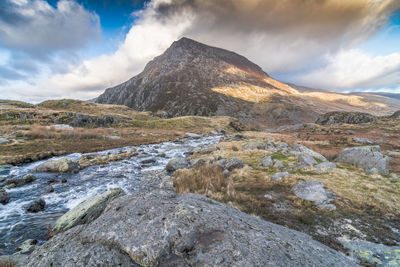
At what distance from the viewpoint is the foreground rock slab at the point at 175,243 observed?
3.34 m

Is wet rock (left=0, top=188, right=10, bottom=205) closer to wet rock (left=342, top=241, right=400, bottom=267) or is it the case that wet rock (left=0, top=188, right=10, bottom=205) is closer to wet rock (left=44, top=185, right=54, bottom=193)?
wet rock (left=44, top=185, right=54, bottom=193)

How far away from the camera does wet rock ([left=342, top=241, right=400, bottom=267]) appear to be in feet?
18.2

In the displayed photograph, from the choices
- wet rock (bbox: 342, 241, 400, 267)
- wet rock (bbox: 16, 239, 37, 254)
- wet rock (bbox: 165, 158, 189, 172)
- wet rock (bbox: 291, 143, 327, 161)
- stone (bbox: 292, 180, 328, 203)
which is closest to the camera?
wet rock (bbox: 342, 241, 400, 267)

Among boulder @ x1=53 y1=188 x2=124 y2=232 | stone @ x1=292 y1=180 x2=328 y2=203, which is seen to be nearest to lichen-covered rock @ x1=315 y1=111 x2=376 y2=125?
stone @ x1=292 y1=180 x2=328 y2=203

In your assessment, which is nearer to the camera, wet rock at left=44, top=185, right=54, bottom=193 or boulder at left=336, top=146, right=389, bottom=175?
wet rock at left=44, top=185, right=54, bottom=193

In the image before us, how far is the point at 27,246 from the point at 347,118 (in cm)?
11646

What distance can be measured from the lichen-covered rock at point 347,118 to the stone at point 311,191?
97.6 metres

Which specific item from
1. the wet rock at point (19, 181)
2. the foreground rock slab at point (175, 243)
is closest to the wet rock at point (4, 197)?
the wet rock at point (19, 181)

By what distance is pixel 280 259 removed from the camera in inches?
135

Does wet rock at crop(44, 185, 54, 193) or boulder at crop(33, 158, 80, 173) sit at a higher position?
boulder at crop(33, 158, 80, 173)

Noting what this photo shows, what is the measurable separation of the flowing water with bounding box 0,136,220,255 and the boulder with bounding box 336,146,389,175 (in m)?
22.6

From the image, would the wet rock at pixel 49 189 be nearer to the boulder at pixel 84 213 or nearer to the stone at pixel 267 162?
the boulder at pixel 84 213

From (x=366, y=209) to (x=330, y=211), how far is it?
2.39 m

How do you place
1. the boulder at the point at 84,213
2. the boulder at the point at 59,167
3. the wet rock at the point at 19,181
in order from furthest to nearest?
the boulder at the point at 59,167 → the wet rock at the point at 19,181 → the boulder at the point at 84,213
